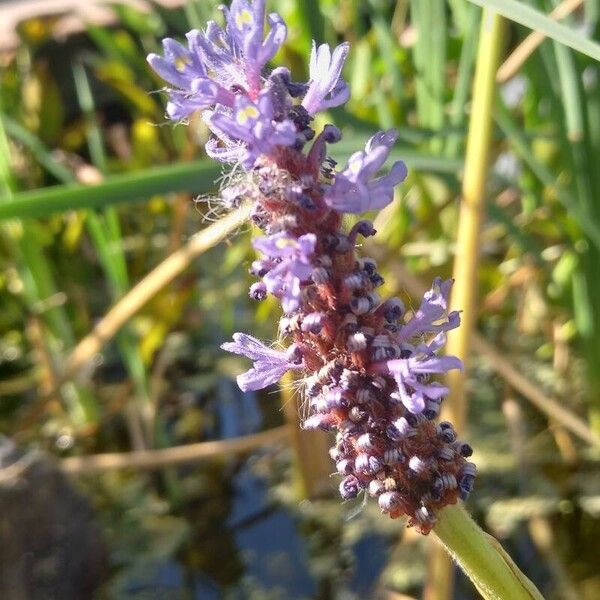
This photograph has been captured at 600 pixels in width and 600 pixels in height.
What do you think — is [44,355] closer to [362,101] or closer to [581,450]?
[362,101]

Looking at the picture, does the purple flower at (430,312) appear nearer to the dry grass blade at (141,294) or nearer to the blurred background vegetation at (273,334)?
the blurred background vegetation at (273,334)

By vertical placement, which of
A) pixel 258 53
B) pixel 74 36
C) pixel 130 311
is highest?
pixel 74 36

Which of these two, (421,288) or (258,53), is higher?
(258,53)

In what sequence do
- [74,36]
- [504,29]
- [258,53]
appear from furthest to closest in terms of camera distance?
1. [74,36]
2. [504,29]
3. [258,53]

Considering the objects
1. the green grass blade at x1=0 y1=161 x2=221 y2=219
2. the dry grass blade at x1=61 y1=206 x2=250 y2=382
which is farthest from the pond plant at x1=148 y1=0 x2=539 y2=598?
the dry grass blade at x1=61 y1=206 x2=250 y2=382

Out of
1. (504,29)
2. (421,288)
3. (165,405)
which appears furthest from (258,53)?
(165,405)

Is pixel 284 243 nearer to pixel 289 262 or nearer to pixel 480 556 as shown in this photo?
pixel 289 262

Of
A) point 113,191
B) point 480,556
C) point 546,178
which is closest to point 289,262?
point 480,556

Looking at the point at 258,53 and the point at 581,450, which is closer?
the point at 258,53
